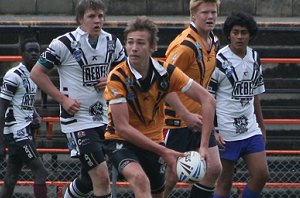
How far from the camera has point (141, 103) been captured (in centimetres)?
837

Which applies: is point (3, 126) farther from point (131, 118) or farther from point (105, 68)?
point (131, 118)

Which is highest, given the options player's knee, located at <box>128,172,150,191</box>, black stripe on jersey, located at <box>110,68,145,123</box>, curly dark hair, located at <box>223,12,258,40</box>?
curly dark hair, located at <box>223,12,258,40</box>

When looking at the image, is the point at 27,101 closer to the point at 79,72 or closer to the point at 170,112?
the point at 79,72

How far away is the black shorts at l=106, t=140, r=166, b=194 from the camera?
827 cm

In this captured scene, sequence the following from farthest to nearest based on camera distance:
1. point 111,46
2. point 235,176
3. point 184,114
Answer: point 235,176 → point 111,46 → point 184,114

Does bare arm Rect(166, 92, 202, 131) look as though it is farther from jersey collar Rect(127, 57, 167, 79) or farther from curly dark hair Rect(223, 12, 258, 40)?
curly dark hair Rect(223, 12, 258, 40)

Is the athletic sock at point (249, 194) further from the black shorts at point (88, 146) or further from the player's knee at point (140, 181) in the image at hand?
the player's knee at point (140, 181)

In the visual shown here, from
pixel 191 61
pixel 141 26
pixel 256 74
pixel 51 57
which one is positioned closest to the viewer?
pixel 141 26

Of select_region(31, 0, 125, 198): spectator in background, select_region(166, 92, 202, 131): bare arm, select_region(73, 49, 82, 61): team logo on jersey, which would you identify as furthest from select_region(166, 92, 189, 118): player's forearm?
select_region(73, 49, 82, 61): team logo on jersey

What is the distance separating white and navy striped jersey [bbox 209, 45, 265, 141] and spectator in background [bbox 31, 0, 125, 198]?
3.75ft

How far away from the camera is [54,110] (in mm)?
13016

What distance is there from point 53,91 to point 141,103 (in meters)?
1.30

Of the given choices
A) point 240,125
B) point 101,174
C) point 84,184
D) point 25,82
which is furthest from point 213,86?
point 25,82

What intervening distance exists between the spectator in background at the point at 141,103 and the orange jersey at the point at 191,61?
71cm
